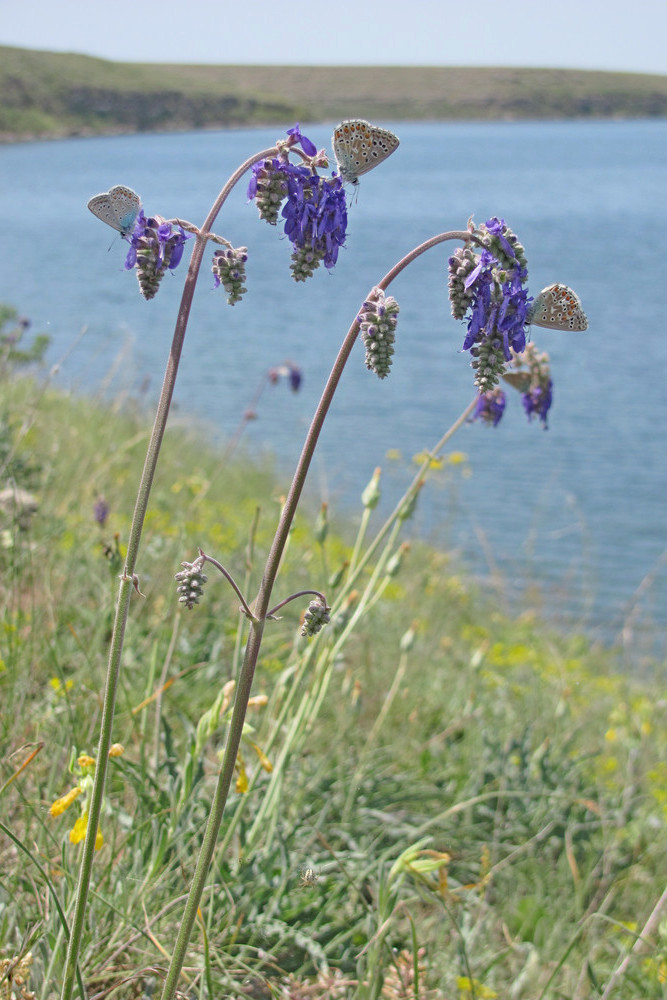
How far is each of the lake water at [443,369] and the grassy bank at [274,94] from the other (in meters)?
54.6

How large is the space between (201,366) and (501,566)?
6988 millimetres

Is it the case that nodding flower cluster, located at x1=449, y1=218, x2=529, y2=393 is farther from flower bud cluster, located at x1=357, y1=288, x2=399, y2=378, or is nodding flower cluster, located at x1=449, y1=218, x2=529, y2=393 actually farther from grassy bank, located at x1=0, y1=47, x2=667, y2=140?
grassy bank, located at x1=0, y1=47, x2=667, y2=140

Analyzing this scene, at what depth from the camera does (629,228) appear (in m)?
28.6

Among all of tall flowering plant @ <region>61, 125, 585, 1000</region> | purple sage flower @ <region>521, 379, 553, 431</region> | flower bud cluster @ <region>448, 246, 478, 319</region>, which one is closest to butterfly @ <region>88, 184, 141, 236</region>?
tall flowering plant @ <region>61, 125, 585, 1000</region>

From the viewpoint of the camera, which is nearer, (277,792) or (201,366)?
(277,792)

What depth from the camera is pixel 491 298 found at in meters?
1.47

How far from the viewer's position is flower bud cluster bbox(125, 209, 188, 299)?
1494 millimetres

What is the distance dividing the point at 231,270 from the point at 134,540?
450 mm

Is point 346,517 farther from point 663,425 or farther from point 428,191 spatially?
point 428,191

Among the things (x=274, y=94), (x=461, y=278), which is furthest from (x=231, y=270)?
(x=274, y=94)

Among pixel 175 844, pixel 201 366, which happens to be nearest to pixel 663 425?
pixel 201 366

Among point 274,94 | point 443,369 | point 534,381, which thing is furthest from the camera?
point 274,94

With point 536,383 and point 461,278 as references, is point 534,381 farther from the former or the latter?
point 461,278

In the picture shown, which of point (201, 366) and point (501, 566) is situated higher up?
point (201, 366)
